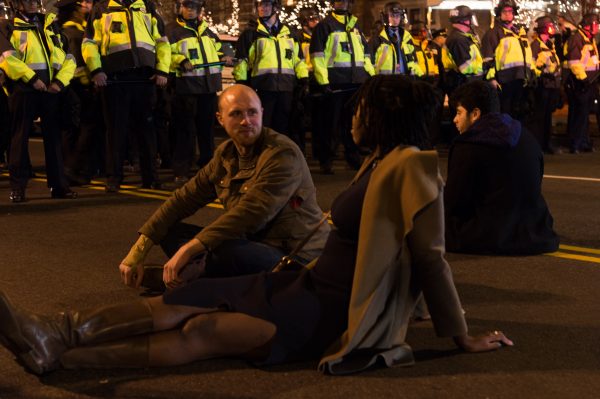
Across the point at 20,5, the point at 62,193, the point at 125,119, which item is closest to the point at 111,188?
the point at 62,193

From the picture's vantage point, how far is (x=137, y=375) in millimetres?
4387

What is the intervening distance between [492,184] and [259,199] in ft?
7.43

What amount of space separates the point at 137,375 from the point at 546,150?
11159 millimetres

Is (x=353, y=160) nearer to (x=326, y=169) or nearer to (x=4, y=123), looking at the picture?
(x=326, y=169)

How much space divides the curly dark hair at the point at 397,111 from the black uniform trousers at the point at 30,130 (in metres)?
5.95

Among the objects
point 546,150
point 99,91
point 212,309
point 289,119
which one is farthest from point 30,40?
point 546,150

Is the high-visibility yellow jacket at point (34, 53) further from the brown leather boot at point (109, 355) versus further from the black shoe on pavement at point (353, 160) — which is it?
the brown leather boot at point (109, 355)

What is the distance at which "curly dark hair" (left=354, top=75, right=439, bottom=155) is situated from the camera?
426 centimetres

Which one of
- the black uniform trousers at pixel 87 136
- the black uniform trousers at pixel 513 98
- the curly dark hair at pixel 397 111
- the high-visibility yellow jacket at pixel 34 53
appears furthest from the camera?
the black uniform trousers at pixel 513 98

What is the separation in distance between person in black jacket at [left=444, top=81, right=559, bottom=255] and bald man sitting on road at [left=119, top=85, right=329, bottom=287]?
171cm

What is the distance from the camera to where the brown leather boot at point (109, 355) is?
14.1 feet

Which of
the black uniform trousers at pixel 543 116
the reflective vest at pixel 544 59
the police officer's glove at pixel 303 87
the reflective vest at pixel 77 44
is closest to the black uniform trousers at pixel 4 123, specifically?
the reflective vest at pixel 77 44

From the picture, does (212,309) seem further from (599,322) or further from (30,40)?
(30,40)

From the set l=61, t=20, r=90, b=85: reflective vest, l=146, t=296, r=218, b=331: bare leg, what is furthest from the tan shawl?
l=61, t=20, r=90, b=85: reflective vest
